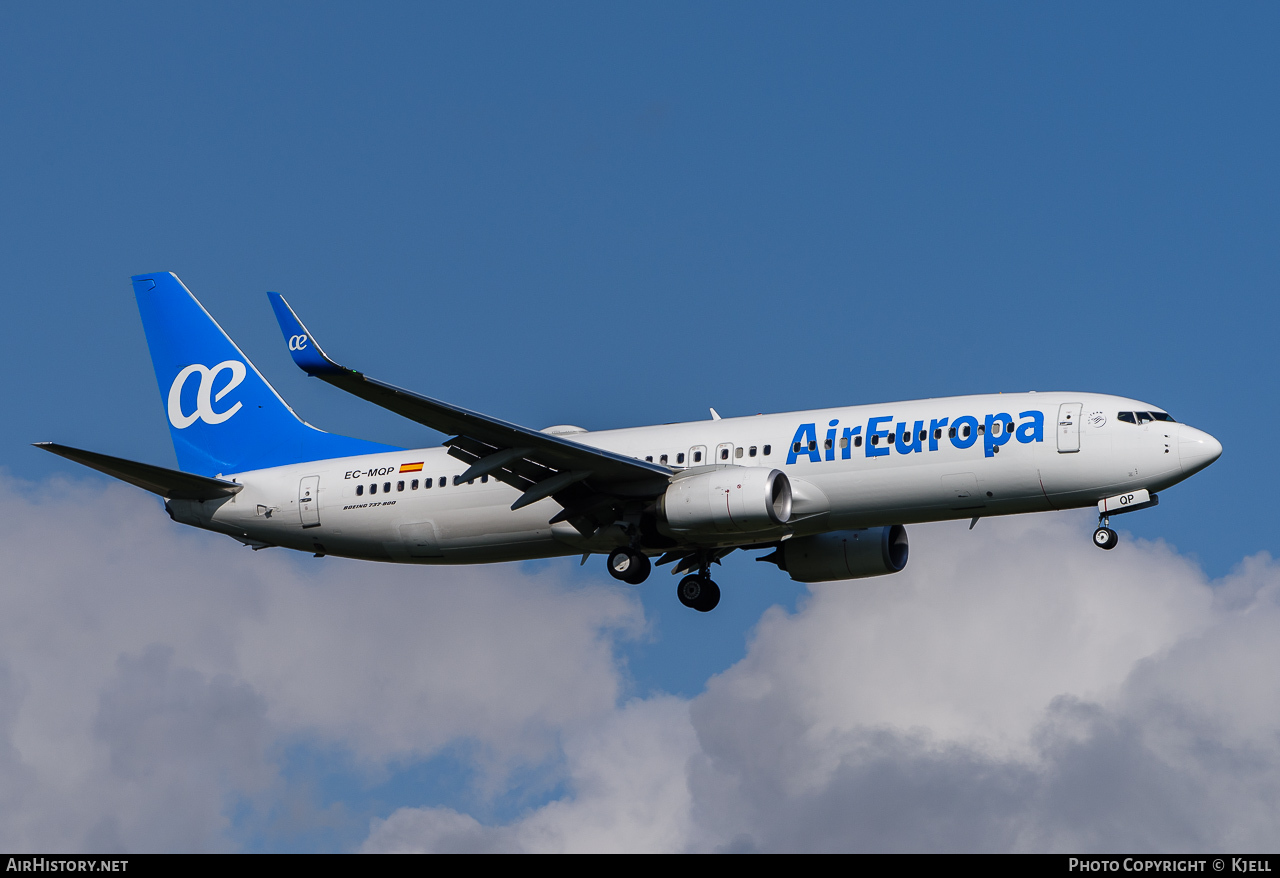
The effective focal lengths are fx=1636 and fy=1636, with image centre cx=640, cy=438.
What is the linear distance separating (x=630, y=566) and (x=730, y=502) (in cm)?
403

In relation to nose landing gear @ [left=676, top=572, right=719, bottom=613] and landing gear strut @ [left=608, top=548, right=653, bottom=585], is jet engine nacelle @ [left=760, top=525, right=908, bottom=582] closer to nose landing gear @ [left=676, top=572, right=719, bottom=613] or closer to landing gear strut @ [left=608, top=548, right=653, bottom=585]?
nose landing gear @ [left=676, top=572, right=719, bottom=613]

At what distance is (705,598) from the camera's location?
45.9 meters

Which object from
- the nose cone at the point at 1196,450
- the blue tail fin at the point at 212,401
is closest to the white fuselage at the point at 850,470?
the nose cone at the point at 1196,450

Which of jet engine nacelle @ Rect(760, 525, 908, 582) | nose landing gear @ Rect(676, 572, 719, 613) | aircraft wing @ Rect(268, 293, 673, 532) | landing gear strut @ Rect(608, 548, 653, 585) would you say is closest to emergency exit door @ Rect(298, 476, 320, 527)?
aircraft wing @ Rect(268, 293, 673, 532)

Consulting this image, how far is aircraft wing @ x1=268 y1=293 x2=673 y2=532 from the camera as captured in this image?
1442 inches

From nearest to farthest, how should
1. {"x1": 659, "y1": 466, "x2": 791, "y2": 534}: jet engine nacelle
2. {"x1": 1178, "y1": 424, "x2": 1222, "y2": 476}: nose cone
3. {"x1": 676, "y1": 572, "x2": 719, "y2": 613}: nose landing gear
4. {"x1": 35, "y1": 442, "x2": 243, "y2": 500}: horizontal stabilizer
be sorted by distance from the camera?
1. {"x1": 1178, "y1": 424, "x2": 1222, "y2": 476}: nose cone
2. {"x1": 659, "y1": 466, "x2": 791, "y2": 534}: jet engine nacelle
3. {"x1": 35, "y1": 442, "x2": 243, "y2": 500}: horizontal stabilizer
4. {"x1": 676, "y1": 572, "x2": 719, "y2": 613}: nose landing gear

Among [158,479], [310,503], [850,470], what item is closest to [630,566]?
[850,470]

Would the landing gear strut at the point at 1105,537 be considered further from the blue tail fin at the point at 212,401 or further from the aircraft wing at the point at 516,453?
the blue tail fin at the point at 212,401

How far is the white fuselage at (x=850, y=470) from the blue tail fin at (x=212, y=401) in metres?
2.90

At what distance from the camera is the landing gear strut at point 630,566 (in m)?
43.0

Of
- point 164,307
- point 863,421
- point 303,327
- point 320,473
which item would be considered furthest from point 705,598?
point 164,307

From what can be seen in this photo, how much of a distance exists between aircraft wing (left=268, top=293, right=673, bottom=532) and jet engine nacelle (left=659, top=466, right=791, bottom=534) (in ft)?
3.71

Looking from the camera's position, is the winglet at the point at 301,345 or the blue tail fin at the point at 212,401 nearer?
the winglet at the point at 301,345
